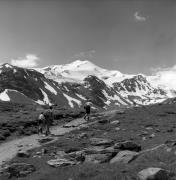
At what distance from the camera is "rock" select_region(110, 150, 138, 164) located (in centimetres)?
1730

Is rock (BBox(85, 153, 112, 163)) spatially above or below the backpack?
below

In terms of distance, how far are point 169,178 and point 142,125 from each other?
23128 millimetres

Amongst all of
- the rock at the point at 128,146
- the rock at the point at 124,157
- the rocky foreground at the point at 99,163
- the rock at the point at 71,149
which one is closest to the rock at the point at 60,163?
the rocky foreground at the point at 99,163

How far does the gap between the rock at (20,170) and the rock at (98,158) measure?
336 cm

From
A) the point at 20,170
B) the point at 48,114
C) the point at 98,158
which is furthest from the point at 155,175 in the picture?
the point at 48,114

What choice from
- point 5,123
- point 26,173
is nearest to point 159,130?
point 26,173

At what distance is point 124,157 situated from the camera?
1791 centimetres

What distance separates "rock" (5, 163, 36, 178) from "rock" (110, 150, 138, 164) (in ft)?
16.0

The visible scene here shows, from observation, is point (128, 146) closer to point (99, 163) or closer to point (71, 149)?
point (99, 163)

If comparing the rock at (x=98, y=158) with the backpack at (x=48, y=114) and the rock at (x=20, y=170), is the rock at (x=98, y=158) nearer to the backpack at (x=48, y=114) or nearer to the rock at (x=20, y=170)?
the rock at (x=20, y=170)

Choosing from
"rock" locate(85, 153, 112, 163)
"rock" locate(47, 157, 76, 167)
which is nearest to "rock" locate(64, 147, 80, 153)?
"rock" locate(47, 157, 76, 167)

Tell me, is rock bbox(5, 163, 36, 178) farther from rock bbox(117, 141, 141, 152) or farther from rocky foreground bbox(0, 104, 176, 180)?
rock bbox(117, 141, 141, 152)

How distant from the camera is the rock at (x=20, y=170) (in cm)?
1805

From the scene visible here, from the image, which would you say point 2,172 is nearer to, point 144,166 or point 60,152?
point 60,152
